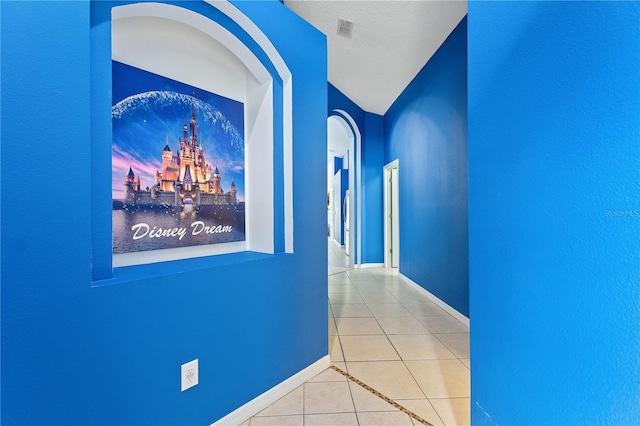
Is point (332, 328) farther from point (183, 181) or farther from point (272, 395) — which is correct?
point (183, 181)

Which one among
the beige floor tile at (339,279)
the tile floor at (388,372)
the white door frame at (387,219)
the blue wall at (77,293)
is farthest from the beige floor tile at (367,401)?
the white door frame at (387,219)

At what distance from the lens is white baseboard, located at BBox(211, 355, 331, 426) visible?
146 cm

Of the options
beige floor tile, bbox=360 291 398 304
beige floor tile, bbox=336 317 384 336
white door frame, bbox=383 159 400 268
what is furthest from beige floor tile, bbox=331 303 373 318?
white door frame, bbox=383 159 400 268

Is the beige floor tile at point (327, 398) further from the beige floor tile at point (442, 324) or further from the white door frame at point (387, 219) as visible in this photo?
the white door frame at point (387, 219)

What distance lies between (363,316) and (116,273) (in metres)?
2.52

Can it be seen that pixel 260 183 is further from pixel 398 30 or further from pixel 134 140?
pixel 398 30

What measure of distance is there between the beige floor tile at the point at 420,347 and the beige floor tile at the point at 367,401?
1.91 feet

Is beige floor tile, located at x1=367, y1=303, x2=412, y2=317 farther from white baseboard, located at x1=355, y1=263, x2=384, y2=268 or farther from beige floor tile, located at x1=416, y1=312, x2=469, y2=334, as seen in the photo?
white baseboard, located at x1=355, y1=263, x2=384, y2=268

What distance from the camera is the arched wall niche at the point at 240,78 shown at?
139 cm

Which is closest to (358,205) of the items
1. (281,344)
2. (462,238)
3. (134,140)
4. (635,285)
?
(462,238)

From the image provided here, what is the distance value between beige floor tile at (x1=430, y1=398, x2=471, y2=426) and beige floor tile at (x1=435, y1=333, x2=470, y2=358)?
2.04 ft

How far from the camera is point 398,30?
9.75 feet

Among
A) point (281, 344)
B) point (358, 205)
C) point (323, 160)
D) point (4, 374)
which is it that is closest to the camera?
point (4, 374)

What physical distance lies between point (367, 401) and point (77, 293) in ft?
5.45
